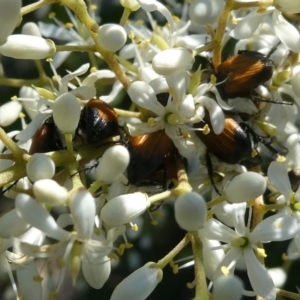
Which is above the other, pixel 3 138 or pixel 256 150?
pixel 3 138

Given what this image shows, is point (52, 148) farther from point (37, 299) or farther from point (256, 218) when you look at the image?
point (256, 218)

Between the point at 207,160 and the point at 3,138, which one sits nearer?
the point at 3,138

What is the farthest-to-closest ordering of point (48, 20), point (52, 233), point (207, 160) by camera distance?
point (48, 20)
point (207, 160)
point (52, 233)

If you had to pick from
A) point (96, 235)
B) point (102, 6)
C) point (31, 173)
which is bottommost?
point (102, 6)

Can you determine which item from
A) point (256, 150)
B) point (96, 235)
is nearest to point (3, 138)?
point (96, 235)

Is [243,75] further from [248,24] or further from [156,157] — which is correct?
[156,157]

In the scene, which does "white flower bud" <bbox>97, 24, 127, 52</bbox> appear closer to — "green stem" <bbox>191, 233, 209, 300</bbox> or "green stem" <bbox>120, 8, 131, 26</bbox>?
"green stem" <bbox>120, 8, 131, 26</bbox>

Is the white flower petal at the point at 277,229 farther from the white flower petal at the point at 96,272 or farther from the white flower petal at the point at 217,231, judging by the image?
the white flower petal at the point at 96,272

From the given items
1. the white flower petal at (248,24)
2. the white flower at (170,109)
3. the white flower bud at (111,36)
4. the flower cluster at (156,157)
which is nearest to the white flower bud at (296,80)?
the flower cluster at (156,157)
